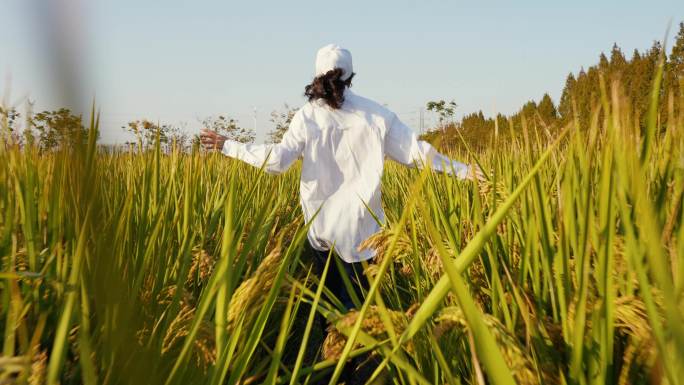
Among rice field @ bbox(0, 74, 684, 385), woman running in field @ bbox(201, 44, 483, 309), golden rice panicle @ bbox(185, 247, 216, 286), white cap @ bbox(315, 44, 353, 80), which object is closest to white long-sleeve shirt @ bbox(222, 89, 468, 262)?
woman running in field @ bbox(201, 44, 483, 309)

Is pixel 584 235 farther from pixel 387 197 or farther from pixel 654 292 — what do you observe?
pixel 387 197

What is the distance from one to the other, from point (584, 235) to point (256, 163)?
1.83 metres

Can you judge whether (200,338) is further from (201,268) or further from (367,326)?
(201,268)

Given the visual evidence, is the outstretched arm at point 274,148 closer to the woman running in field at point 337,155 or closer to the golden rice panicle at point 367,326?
the woman running in field at point 337,155

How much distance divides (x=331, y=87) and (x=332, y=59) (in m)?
0.13

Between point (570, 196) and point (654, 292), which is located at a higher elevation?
point (570, 196)

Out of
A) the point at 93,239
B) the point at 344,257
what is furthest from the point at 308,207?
the point at 93,239

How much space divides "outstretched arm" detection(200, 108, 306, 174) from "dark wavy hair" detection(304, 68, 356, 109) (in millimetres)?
167

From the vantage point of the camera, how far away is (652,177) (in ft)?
4.79

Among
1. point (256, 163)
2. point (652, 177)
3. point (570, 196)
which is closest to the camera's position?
point (570, 196)

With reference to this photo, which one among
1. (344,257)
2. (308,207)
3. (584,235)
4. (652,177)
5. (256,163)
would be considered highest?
(652,177)

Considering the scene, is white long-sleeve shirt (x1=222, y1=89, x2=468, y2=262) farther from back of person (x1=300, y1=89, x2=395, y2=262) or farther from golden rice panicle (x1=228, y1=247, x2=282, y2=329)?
golden rice panicle (x1=228, y1=247, x2=282, y2=329)

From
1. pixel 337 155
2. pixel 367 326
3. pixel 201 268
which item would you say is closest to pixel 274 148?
pixel 337 155

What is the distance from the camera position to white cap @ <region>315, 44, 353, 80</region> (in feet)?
7.70
